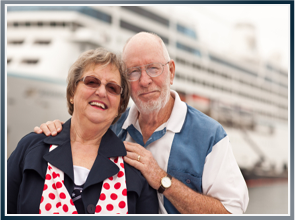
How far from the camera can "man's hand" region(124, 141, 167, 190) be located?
2055 mm

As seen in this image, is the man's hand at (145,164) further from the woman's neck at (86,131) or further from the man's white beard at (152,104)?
the man's white beard at (152,104)

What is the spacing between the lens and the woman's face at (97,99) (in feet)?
6.29

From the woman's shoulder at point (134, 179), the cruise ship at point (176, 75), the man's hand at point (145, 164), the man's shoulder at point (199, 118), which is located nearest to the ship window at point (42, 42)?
the cruise ship at point (176, 75)

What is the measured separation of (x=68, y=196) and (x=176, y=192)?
850 millimetres

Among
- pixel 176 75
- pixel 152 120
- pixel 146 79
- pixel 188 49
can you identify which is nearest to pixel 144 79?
pixel 146 79

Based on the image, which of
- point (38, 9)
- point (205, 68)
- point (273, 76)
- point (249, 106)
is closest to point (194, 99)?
point (205, 68)

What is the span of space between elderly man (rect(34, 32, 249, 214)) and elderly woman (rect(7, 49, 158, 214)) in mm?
163

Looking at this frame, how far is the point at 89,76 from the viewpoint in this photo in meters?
1.92

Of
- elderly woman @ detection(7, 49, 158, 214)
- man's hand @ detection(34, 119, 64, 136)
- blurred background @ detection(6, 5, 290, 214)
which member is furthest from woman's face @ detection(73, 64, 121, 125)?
blurred background @ detection(6, 5, 290, 214)

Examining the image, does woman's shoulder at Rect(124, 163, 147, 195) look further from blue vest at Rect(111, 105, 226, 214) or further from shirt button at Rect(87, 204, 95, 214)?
blue vest at Rect(111, 105, 226, 214)

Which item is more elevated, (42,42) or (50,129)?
(42,42)

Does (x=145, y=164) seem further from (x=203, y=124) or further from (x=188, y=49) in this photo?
(x=188, y=49)

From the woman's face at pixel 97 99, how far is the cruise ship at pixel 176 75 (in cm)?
1114

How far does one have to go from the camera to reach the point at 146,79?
2.41m
